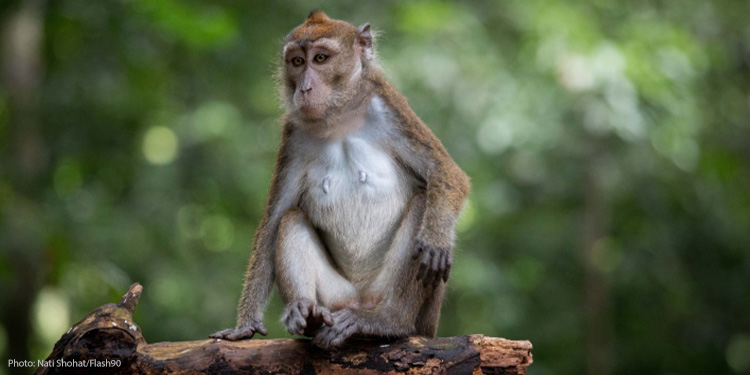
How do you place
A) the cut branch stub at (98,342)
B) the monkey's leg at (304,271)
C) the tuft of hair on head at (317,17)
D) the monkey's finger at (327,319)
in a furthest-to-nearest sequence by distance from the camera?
the tuft of hair on head at (317,17) → the monkey's leg at (304,271) → the monkey's finger at (327,319) → the cut branch stub at (98,342)

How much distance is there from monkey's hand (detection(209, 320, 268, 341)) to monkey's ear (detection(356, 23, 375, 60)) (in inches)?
102

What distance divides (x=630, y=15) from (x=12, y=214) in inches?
409

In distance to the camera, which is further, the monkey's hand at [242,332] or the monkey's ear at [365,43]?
the monkey's ear at [365,43]

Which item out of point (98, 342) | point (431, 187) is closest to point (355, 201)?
point (431, 187)

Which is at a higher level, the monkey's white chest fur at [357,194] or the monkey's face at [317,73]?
the monkey's face at [317,73]

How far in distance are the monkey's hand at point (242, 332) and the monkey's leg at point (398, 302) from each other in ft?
2.25

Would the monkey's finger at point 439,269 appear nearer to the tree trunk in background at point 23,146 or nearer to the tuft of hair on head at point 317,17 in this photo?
the tuft of hair on head at point 317,17

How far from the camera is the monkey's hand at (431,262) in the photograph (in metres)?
5.80

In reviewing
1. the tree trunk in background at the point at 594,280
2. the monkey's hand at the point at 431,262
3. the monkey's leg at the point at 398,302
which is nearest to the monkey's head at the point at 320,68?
the monkey's leg at the point at 398,302

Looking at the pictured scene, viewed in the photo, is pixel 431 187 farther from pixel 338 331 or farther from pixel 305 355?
pixel 305 355

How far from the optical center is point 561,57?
11445 millimetres

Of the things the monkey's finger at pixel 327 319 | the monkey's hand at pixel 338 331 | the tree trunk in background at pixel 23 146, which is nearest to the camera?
the monkey's finger at pixel 327 319

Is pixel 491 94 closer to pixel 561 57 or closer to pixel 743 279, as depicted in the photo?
pixel 561 57

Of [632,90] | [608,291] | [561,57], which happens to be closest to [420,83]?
[561,57]
